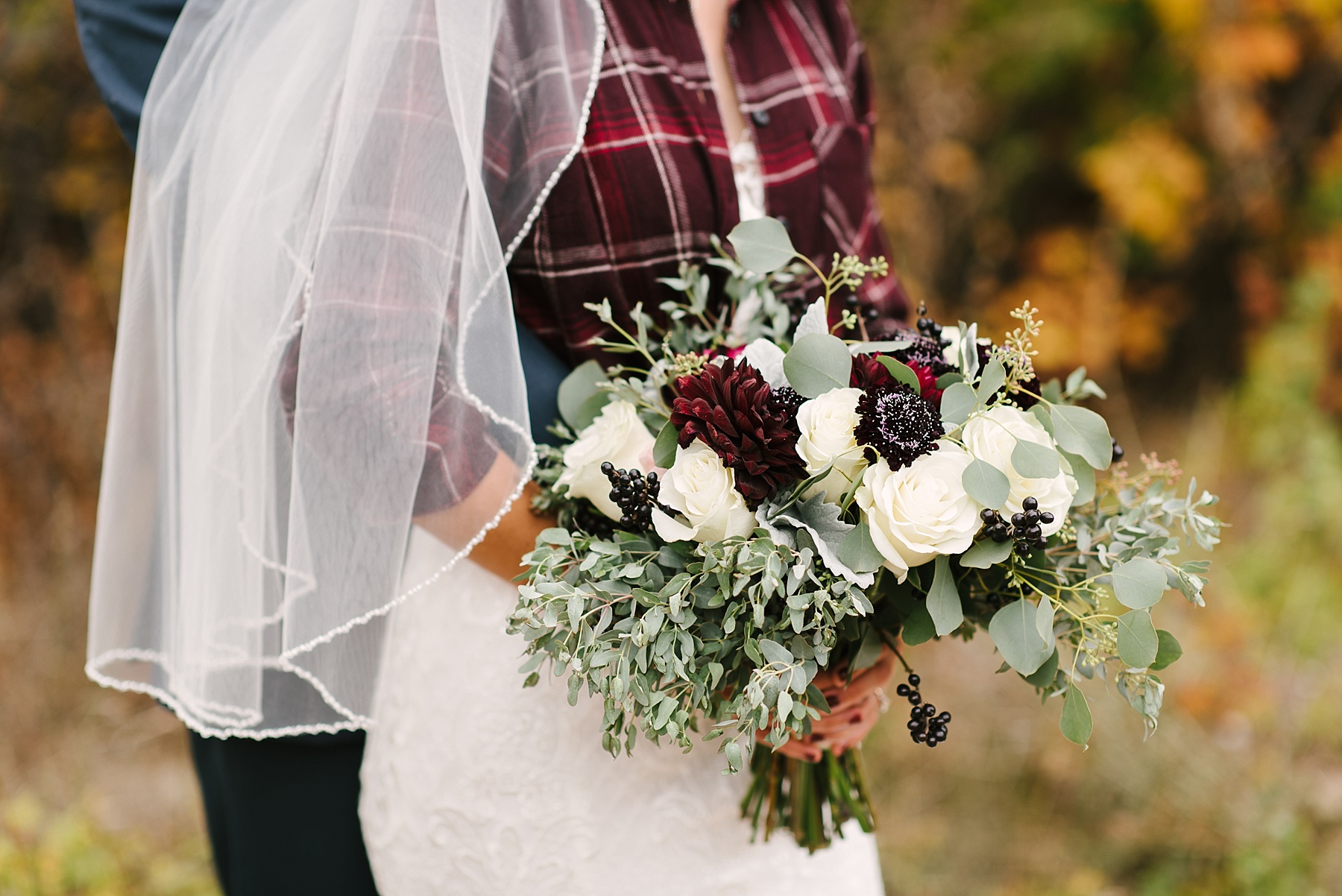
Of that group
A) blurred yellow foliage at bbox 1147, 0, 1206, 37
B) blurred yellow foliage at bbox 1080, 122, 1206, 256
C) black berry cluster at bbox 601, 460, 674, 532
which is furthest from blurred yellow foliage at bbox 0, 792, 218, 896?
blurred yellow foliage at bbox 1147, 0, 1206, 37

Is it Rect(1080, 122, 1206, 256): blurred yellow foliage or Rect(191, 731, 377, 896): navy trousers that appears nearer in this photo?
Rect(191, 731, 377, 896): navy trousers

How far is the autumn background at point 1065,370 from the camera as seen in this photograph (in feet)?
8.47

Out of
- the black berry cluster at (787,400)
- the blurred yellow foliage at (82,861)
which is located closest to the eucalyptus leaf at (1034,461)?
the black berry cluster at (787,400)

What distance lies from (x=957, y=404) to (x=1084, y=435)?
149 millimetres

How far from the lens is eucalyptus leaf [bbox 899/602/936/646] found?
1.07 metres

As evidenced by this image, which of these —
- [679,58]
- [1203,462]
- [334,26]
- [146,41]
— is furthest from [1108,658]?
[1203,462]

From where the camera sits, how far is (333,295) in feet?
3.62

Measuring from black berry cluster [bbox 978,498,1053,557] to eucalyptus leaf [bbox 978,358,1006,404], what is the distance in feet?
0.37

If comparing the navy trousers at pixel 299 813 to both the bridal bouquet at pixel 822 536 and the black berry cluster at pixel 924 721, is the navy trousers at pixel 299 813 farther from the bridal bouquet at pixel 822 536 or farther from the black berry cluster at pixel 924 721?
the black berry cluster at pixel 924 721

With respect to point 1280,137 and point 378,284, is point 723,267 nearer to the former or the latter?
point 378,284

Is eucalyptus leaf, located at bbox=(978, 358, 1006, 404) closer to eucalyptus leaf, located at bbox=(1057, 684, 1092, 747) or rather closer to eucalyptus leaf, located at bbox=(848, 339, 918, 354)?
eucalyptus leaf, located at bbox=(848, 339, 918, 354)

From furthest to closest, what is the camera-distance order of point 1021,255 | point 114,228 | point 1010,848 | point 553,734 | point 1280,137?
point 1021,255, point 1280,137, point 114,228, point 1010,848, point 553,734

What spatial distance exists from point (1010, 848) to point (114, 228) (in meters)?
3.52

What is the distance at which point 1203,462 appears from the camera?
12.7 ft
